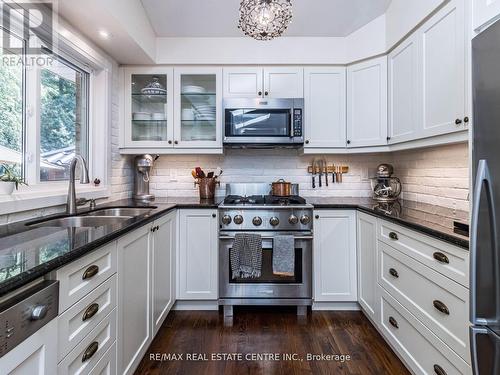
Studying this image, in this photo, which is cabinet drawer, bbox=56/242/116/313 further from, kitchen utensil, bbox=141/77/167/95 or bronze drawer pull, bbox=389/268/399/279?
kitchen utensil, bbox=141/77/167/95

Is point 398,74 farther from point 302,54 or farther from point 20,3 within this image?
point 20,3

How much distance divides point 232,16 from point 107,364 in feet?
8.52

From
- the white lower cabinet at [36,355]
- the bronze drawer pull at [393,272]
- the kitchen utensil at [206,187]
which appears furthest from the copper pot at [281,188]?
the white lower cabinet at [36,355]

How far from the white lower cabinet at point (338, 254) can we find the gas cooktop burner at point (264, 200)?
333 mm

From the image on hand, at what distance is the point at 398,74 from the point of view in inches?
87.7

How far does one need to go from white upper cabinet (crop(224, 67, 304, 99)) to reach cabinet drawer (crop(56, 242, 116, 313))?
6.10ft

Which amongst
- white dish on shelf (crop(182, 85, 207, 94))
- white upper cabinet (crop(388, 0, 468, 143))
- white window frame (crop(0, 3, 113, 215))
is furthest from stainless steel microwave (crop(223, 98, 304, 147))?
white window frame (crop(0, 3, 113, 215))

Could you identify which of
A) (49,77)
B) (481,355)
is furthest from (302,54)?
(481,355)

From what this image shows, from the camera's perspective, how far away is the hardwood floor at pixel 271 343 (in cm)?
173

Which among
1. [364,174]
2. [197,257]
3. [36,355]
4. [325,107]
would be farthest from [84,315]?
[364,174]

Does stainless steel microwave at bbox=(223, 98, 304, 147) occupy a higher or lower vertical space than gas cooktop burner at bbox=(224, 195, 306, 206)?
higher

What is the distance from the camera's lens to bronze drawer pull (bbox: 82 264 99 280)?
1068 mm

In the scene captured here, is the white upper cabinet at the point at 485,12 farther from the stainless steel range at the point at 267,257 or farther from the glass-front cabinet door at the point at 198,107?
the glass-front cabinet door at the point at 198,107

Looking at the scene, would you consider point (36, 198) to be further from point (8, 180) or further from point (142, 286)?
point (142, 286)
